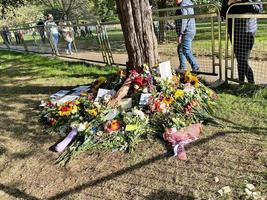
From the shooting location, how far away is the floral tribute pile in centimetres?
487

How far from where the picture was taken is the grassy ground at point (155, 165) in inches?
151

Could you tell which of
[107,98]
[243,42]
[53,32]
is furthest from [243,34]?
[53,32]

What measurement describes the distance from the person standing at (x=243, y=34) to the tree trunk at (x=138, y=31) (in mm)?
1333

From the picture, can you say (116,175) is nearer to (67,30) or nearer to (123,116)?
(123,116)

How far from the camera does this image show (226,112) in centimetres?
537

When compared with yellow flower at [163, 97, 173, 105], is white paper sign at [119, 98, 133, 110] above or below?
below

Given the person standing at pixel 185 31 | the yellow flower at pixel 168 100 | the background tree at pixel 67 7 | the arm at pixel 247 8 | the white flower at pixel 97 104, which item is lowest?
the background tree at pixel 67 7

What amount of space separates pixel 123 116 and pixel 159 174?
1368mm

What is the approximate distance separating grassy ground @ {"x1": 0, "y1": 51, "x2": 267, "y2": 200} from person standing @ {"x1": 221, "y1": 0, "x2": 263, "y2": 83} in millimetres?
342

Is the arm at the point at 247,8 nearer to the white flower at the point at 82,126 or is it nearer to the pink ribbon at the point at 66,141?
the white flower at the point at 82,126

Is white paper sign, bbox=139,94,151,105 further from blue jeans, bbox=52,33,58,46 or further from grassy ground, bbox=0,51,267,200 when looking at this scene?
blue jeans, bbox=52,33,58,46

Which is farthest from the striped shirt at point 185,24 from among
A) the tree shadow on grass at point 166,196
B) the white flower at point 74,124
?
the tree shadow on grass at point 166,196

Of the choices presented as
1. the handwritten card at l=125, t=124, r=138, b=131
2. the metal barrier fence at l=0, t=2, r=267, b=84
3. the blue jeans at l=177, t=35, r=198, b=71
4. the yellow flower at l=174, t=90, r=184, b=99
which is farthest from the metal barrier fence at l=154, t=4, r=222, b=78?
the handwritten card at l=125, t=124, r=138, b=131

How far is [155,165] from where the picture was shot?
4.30m
